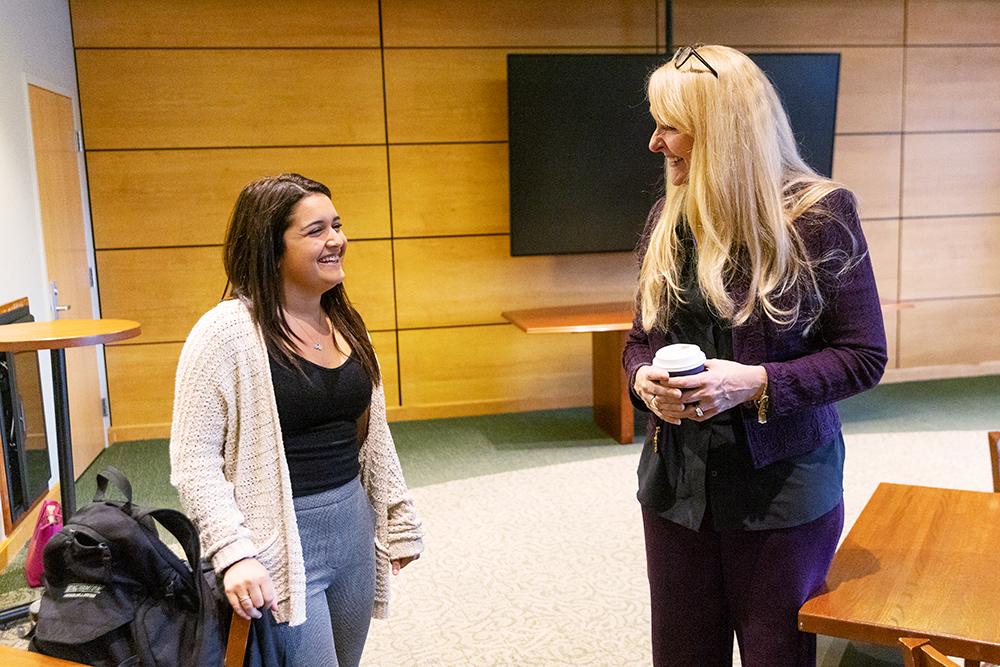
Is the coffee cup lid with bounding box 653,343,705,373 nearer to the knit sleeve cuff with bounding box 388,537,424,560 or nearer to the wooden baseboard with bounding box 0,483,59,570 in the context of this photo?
the knit sleeve cuff with bounding box 388,537,424,560

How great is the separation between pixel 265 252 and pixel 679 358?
0.80 m

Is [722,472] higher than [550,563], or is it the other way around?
[722,472]

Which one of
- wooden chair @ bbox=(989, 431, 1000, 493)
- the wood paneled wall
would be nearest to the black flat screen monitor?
the wood paneled wall

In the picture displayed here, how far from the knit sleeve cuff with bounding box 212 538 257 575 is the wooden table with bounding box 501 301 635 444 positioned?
3416mm

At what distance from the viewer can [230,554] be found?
5.39ft

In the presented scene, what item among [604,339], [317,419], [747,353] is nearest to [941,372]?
[604,339]

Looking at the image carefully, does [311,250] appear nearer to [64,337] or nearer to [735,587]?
[735,587]

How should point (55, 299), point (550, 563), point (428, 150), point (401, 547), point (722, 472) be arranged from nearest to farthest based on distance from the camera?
point (722, 472), point (401, 547), point (550, 563), point (55, 299), point (428, 150)

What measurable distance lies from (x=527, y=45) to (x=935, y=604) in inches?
191

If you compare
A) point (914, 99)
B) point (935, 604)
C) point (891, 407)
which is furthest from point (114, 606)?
point (914, 99)

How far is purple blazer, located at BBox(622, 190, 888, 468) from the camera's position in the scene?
1527 millimetres

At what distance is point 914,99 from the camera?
6.46 m

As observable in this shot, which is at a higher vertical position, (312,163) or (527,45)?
(527,45)

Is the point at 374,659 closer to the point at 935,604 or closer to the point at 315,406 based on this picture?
the point at 315,406
